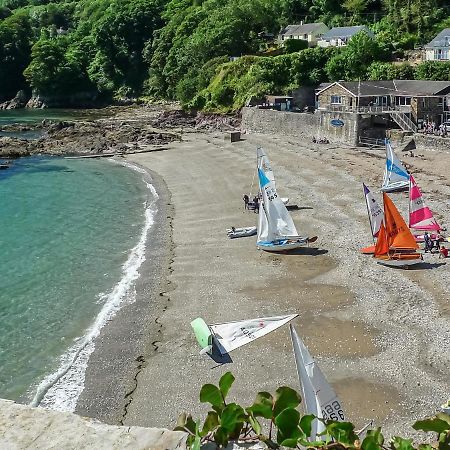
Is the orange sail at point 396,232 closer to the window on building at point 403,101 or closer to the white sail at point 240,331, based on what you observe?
the white sail at point 240,331

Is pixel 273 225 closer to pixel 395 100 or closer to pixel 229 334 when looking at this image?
pixel 229 334

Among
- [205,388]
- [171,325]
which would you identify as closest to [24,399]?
[171,325]

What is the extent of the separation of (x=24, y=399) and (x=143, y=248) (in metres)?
14.8

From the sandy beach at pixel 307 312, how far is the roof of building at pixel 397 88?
1786 cm

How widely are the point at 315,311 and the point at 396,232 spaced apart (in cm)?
708

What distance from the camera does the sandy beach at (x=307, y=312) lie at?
17547 millimetres

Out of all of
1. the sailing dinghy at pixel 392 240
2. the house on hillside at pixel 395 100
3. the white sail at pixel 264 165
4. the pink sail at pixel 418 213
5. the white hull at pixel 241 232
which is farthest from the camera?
the house on hillside at pixel 395 100

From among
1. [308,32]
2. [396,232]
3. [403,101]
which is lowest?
[396,232]

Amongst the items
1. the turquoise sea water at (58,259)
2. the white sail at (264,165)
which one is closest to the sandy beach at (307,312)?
the turquoise sea water at (58,259)

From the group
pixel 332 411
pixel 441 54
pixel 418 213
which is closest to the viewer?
pixel 332 411

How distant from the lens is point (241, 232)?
32750 mm

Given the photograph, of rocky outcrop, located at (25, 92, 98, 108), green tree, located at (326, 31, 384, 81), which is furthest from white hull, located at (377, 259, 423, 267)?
rocky outcrop, located at (25, 92, 98, 108)

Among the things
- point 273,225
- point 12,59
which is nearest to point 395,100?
point 273,225

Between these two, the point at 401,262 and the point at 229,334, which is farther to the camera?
the point at 401,262
